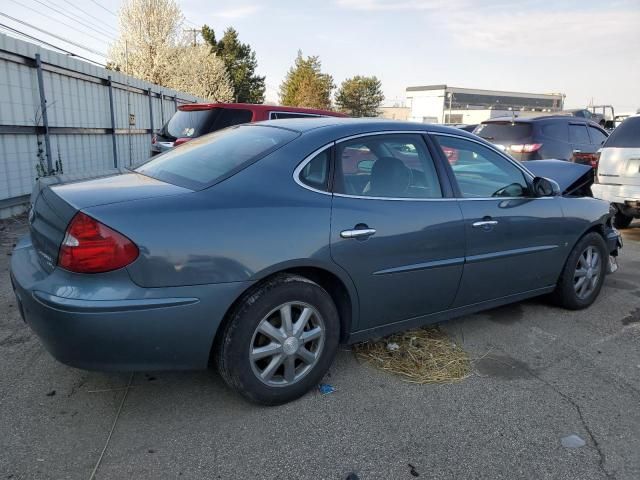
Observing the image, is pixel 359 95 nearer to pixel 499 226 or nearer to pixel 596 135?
pixel 596 135

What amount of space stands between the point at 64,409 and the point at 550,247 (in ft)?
11.6

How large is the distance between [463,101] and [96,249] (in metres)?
85.6

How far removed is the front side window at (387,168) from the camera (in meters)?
2.96

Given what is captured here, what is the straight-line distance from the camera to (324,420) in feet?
8.73

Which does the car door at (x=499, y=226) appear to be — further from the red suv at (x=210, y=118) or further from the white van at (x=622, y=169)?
the red suv at (x=210, y=118)

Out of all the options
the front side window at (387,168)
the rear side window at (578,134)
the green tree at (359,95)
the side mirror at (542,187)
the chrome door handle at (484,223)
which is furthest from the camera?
the green tree at (359,95)

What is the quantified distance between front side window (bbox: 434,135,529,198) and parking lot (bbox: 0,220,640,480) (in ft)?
3.81

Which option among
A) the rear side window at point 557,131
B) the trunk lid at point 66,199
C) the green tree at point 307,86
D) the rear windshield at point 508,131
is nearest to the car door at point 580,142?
the rear side window at point 557,131

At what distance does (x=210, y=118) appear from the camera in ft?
23.8

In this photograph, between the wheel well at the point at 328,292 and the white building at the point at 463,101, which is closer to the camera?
the wheel well at the point at 328,292

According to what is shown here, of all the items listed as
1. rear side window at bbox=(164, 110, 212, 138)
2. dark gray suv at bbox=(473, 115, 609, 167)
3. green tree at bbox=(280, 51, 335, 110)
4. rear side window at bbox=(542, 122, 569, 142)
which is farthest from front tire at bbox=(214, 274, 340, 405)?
green tree at bbox=(280, 51, 335, 110)

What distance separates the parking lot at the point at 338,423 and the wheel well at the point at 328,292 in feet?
1.24

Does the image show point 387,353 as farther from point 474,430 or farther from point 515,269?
point 515,269

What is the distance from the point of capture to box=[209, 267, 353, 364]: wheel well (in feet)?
8.35
